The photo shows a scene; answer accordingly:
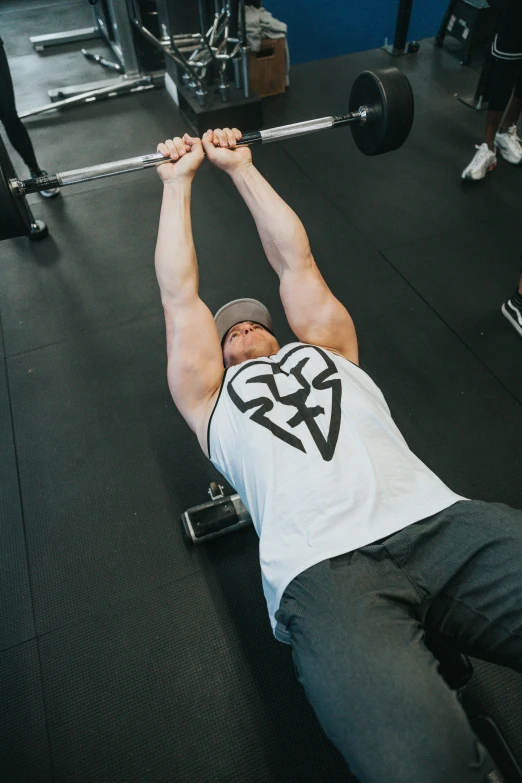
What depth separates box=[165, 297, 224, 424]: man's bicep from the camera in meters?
1.66

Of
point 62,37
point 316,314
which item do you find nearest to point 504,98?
point 316,314

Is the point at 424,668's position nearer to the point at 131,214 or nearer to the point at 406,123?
the point at 406,123

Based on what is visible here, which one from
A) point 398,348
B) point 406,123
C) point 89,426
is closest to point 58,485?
point 89,426

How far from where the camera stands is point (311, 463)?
1.40m

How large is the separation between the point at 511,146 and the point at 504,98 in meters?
0.50

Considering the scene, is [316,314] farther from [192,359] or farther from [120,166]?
[120,166]

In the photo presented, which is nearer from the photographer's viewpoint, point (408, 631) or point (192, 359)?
point (408, 631)

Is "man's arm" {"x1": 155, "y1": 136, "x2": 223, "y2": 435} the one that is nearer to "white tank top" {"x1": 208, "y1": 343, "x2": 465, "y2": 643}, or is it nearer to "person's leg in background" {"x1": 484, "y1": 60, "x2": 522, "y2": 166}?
"white tank top" {"x1": 208, "y1": 343, "x2": 465, "y2": 643}

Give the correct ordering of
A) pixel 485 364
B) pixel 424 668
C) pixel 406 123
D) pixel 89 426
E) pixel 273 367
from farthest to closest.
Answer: pixel 485 364
pixel 89 426
pixel 406 123
pixel 273 367
pixel 424 668

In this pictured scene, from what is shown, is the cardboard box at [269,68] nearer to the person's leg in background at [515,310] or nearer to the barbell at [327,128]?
the barbell at [327,128]

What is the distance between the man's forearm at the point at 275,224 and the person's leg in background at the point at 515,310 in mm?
1306

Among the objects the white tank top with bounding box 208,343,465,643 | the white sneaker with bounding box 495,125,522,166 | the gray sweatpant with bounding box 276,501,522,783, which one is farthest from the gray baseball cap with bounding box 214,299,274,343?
the white sneaker with bounding box 495,125,522,166

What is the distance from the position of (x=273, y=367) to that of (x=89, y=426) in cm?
107

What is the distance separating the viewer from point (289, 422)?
1474 mm
